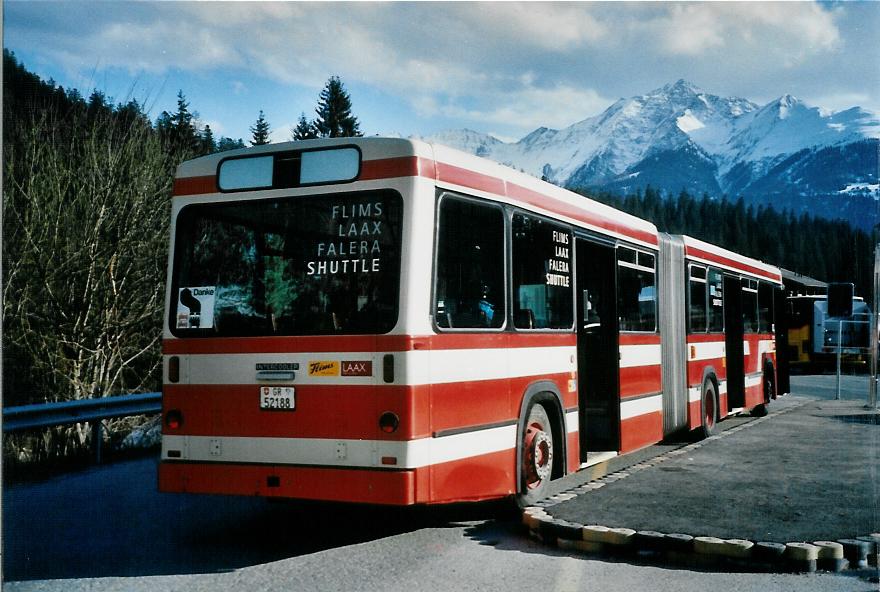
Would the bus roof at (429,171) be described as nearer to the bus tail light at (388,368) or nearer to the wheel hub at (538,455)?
the bus tail light at (388,368)

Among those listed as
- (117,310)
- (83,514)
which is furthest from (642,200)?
(83,514)

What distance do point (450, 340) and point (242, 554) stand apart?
2226 millimetres

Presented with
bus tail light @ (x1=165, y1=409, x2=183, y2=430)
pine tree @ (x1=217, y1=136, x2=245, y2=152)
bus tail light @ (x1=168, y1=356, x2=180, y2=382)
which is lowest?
bus tail light @ (x1=165, y1=409, x2=183, y2=430)

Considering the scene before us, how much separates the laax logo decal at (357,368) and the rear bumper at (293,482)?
2.23ft

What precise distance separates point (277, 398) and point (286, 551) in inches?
46.7

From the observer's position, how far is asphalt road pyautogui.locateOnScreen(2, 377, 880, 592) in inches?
222

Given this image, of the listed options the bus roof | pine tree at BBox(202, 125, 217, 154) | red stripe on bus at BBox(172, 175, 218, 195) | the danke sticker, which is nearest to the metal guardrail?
the danke sticker

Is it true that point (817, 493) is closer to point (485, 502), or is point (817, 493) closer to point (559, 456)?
point (559, 456)

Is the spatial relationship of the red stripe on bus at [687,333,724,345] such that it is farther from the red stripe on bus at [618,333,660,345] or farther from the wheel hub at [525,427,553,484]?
the wheel hub at [525,427,553,484]

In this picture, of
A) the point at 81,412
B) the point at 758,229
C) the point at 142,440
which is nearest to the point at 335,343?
the point at 81,412

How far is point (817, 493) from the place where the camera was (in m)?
8.31

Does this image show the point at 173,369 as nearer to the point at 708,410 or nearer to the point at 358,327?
the point at 358,327

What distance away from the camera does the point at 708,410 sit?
45.8 feet

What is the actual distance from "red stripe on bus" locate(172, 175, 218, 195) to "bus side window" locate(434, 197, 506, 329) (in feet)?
6.26
